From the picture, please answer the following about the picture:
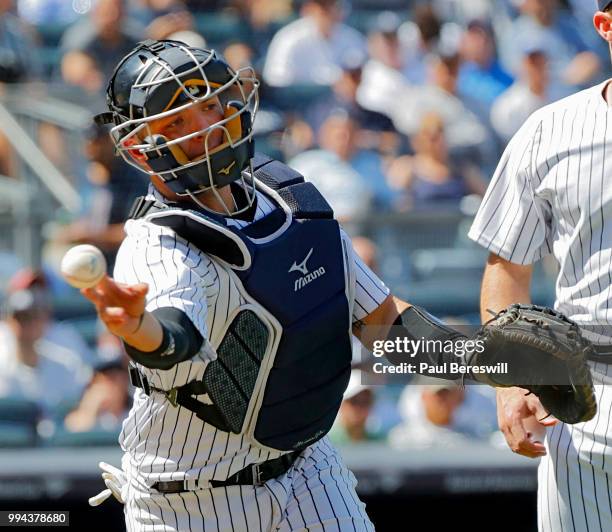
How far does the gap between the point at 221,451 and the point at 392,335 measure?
1.93ft

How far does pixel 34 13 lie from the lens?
272 inches

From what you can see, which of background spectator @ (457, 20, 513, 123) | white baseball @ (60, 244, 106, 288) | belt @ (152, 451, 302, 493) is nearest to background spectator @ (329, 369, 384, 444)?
background spectator @ (457, 20, 513, 123)

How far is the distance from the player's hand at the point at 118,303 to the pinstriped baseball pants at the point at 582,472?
132 centimetres

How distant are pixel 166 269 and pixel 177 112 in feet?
1.50

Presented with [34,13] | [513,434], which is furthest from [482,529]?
[34,13]

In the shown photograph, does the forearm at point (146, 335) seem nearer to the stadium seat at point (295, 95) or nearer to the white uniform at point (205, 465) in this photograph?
the white uniform at point (205, 465)

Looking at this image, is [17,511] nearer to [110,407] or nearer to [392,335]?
[110,407]

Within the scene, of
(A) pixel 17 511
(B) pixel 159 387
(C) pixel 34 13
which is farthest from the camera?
(C) pixel 34 13

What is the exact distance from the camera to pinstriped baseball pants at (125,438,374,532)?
9.78 feet

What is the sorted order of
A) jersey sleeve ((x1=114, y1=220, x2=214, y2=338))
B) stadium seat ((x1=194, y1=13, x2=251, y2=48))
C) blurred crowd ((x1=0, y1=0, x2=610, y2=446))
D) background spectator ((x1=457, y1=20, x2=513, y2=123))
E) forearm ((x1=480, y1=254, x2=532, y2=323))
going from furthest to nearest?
stadium seat ((x1=194, y1=13, x2=251, y2=48)), background spectator ((x1=457, y1=20, x2=513, y2=123)), blurred crowd ((x1=0, y1=0, x2=610, y2=446)), forearm ((x1=480, y1=254, x2=532, y2=323)), jersey sleeve ((x1=114, y1=220, x2=214, y2=338))

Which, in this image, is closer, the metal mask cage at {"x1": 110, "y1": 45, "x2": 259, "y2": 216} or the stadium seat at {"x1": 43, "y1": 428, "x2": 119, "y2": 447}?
the metal mask cage at {"x1": 110, "y1": 45, "x2": 259, "y2": 216}

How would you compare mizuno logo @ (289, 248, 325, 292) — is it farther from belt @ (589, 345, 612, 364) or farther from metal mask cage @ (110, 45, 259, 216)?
belt @ (589, 345, 612, 364)

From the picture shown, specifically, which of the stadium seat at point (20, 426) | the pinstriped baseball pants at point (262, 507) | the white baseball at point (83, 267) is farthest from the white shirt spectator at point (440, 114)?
the white baseball at point (83, 267)

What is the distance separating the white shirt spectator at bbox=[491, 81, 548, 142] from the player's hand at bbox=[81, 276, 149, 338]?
15.8ft
